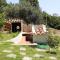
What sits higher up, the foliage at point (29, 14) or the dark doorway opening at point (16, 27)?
the foliage at point (29, 14)

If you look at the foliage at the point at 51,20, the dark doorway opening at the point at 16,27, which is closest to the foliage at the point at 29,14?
the foliage at the point at 51,20

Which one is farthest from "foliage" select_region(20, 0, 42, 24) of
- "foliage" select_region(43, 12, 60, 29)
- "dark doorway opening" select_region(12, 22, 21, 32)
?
"dark doorway opening" select_region(12, 22, 21, 32)

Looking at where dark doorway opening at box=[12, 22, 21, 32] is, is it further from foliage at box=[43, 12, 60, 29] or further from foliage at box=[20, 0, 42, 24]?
foliage at box=[43, 12, 60, 29]

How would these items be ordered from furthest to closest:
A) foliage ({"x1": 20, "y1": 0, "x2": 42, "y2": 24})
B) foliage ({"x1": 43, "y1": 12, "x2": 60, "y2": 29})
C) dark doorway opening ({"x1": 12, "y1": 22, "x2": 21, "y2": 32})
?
1. foliage ({"x1": 43, "y1": 12, "x2": 60, "y2": 29})
2. foliage ({"x1": 20, "y1": 0, "x2": 42, "y2": 24})
3. dark doorway opening ({"x1": 12, "y1": 22, "x2": 21, "y2": 32})

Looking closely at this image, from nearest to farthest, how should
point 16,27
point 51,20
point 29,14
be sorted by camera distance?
point 16,27 < point 29,14 < point 51,20

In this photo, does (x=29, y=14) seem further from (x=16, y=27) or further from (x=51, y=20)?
(x=16, y=27)

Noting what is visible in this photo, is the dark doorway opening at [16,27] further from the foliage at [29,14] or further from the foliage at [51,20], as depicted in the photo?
the foliage at [51,20]

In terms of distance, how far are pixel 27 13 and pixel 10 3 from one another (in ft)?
25.6

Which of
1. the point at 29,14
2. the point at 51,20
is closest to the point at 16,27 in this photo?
the point at 29,14

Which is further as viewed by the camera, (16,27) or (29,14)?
(29,14)

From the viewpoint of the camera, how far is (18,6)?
48000 mm

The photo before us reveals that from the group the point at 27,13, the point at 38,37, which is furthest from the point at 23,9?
the point at 38,37

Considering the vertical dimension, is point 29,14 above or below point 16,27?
above

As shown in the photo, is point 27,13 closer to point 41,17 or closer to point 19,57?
point 41,17
